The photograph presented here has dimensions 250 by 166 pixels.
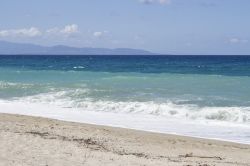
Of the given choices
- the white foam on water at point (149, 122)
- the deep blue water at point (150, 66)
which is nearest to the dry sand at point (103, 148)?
the white foam on water at point (149, 122)

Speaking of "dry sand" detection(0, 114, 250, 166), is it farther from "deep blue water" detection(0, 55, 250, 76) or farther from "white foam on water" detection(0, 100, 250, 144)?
"deep blue water" detection(0, 55, 250, 76)

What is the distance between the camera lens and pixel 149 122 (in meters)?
15.9

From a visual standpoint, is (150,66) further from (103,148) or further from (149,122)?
(103,148)

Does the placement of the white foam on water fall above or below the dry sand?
below

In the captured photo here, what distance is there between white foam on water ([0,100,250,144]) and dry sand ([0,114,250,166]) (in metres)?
1.01

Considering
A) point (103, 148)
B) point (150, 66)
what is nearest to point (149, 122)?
point (103, 148)

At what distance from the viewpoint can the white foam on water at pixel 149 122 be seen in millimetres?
13883

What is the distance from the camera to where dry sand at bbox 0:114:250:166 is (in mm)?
9203

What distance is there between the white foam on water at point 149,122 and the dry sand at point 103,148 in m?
1.01

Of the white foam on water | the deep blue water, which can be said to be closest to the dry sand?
the white foam on water

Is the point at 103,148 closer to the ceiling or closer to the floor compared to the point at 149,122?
closer to the ceiling

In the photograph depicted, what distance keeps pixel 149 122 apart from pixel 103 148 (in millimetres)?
5480

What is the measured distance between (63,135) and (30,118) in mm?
3931

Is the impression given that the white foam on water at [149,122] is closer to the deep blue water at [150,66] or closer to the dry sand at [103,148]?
the dry sand at [103,148]
